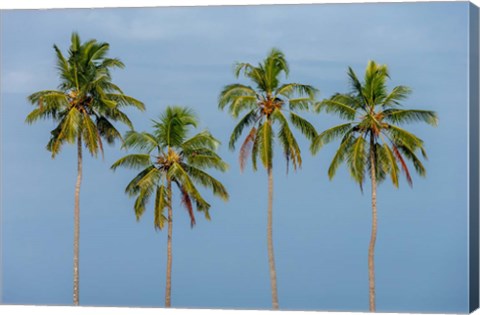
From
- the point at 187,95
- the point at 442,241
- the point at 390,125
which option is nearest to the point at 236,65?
the point at 187,95

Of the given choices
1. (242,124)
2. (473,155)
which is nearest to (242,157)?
(242,124)

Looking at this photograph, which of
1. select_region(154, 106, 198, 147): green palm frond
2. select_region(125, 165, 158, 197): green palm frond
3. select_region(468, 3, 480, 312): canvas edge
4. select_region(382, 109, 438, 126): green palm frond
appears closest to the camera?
select_region(468, 3, 480, 312): canvas edge

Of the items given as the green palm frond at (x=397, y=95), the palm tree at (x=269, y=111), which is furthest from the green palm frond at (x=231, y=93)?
the green palm frond at (x=397, y=95)

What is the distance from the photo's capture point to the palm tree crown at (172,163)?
→ 31469 millimetres

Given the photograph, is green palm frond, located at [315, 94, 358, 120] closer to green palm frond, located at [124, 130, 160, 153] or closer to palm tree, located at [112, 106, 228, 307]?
palm tree, located at [112, 106, 228, 307]

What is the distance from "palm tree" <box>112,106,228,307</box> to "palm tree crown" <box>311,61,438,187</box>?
2.36 meters

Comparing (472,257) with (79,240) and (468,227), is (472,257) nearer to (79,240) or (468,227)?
(468,227)

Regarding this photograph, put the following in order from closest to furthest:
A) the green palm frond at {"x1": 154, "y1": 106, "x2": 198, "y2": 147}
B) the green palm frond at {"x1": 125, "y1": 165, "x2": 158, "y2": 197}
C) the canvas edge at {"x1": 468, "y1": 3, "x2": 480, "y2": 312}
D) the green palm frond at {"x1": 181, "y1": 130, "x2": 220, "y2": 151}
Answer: the canvas edge at {"x1": 468, "y1": 3, "x2": 480, "y2": 312}
the green palm frond at {"x1": 154, "y1": 106, "x2": 198, "y2": 147}
the green palm frond at {"x1": 181, "y1": 130, "x2": 220, "y2": 151}
the green palm frond at {"x1": 125, "y1": 165, "x2": 158, "y2": 197}

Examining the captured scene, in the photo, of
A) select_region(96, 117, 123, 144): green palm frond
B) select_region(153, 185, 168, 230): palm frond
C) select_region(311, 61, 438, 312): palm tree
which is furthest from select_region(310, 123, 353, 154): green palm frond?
select_region(96, 117, 123, 144): green palm frond

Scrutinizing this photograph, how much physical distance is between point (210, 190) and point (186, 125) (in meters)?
1.49

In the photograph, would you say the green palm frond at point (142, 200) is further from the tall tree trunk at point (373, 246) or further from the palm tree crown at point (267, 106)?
the tall tree trunk at point (373, 246)

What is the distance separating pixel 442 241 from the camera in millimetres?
29938

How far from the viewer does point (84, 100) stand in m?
32.4

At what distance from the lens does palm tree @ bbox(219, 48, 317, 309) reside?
30953mm
